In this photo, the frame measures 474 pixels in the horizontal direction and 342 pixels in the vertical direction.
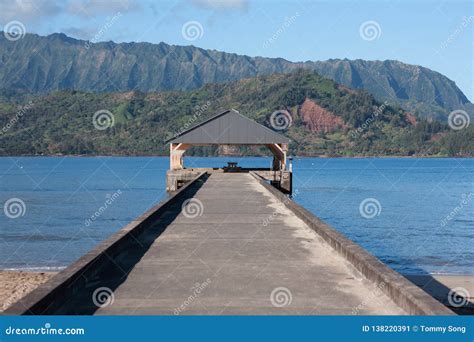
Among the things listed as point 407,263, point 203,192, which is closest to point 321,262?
point 203,192

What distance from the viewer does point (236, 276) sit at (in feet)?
32.4

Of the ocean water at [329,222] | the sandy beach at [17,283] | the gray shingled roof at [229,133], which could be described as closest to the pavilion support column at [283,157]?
the gray shingled roof at [229,133]

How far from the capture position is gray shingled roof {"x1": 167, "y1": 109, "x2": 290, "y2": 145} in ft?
144

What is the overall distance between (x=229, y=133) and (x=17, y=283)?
77.9 ft

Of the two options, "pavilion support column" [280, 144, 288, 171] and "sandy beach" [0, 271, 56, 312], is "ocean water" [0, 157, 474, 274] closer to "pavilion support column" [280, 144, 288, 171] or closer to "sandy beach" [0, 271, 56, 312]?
"sandy beach" [0, 271, 56, 312]

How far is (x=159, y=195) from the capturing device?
251ft

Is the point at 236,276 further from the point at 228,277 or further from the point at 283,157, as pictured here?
the point at 283,157

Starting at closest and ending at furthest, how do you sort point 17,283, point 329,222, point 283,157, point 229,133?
point 17,283, point 283,157, point 229,133, point 329,222

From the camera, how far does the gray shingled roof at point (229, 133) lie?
1734 inches

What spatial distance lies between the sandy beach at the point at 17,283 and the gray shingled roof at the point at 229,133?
19110 millimetres

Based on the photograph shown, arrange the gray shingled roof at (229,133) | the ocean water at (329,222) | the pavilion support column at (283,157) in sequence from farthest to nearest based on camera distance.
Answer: the pavilion support column at (283,157) → the gray shingled roof at (229,133) → the ocean water at (329,222)

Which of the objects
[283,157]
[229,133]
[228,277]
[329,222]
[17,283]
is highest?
[229,133]

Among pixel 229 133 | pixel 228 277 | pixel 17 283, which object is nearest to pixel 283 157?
pixel 229 133

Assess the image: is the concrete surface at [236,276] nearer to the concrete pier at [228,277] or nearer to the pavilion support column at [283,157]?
the concrete pier at [228,277]
